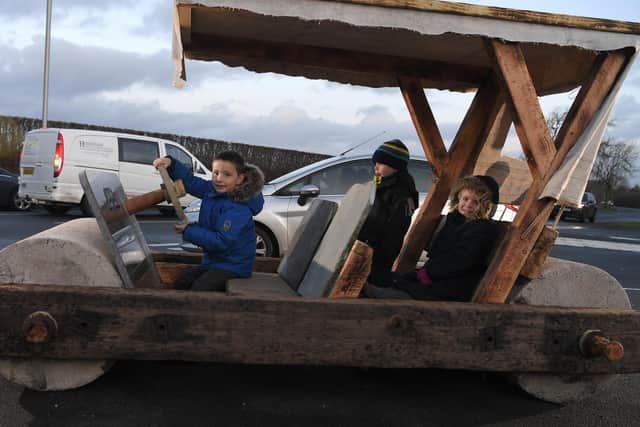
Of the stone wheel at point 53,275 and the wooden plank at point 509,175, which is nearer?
the stone wheel at point 53,275

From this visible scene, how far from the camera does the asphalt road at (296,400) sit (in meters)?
3.08

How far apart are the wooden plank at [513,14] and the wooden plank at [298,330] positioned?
1.49m

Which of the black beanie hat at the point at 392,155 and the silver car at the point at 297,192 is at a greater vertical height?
the black beanie hat at the point at 392,155

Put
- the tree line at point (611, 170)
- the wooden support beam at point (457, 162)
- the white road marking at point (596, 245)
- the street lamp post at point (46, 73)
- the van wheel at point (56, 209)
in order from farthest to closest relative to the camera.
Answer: the tree line at point (611, 170), the street lamp post at point (46, 73), the van wheel at point (56, 209), the white road marking at point (596, 245), the wooden support beam at point (457, 162)

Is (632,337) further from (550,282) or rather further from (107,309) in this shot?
(107,309)

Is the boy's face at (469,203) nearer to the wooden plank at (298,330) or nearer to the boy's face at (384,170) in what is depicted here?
the boy's face at (384,170)

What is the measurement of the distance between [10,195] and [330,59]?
1381cm

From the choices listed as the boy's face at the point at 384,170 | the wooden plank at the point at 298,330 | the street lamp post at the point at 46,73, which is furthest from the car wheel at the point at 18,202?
the wooden plank at the point at 298,330

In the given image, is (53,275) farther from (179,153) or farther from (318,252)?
(179,153)

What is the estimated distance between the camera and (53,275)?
10.0 feet

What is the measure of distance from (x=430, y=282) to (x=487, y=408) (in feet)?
2.58

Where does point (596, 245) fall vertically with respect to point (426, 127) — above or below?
below

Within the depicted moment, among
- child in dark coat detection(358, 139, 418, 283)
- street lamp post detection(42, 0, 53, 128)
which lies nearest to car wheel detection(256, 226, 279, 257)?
child in dark coat detection(358, 139, 418, 283)

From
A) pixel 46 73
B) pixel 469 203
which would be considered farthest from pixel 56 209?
pixel 469 203
